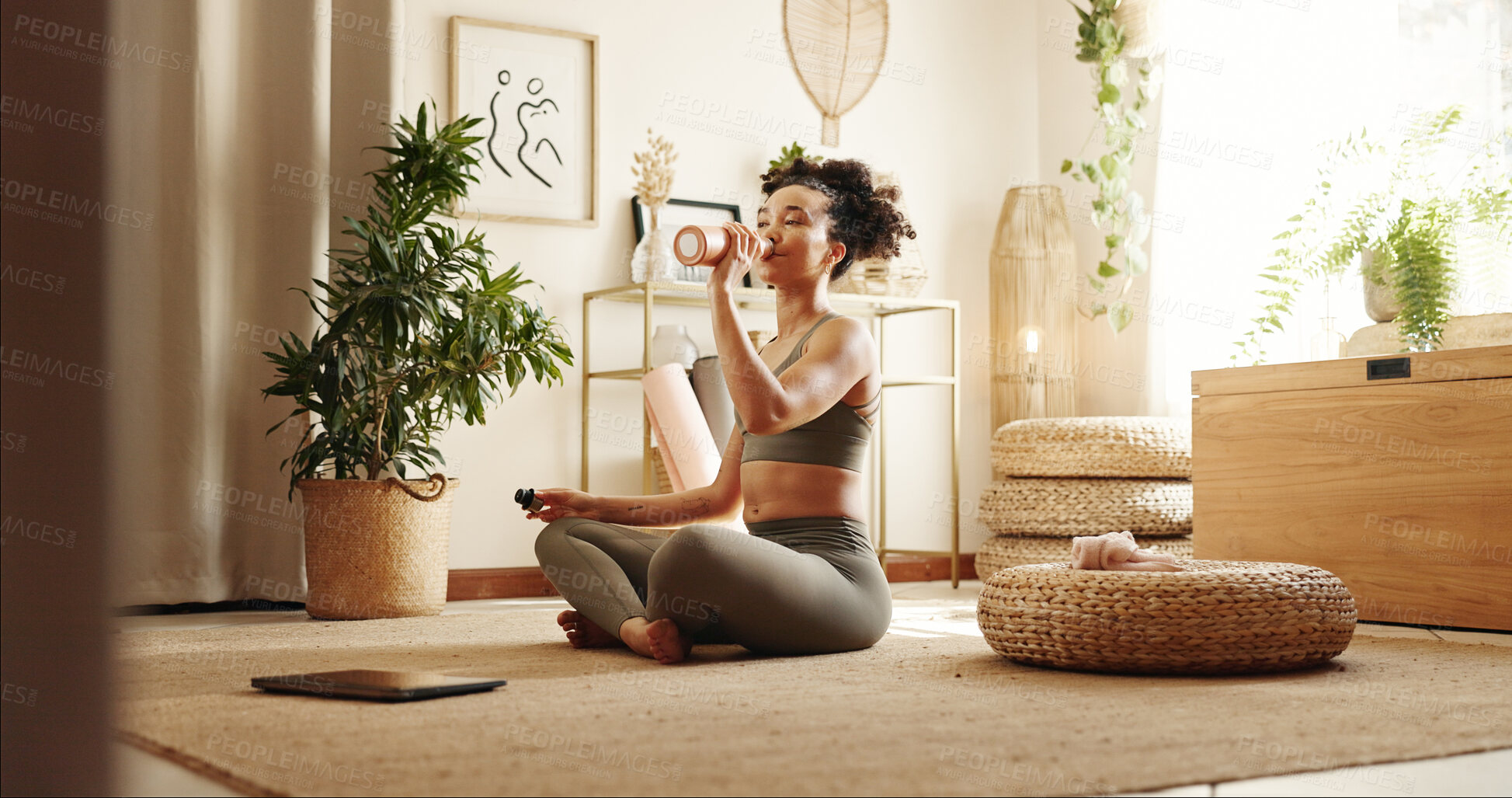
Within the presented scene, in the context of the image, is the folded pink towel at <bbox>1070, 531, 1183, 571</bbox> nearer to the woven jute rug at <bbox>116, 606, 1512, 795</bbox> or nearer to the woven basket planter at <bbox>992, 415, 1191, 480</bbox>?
the woven jute rug at <bbox>116, 606, 1512, 795</bbox>

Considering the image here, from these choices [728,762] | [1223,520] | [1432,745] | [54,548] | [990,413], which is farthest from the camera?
[990,413]

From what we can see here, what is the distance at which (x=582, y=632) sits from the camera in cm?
219

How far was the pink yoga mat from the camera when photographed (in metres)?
2.98

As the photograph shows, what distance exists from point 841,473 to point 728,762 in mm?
969

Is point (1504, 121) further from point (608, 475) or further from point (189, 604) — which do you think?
point (189, 604)

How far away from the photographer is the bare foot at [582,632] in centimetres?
219

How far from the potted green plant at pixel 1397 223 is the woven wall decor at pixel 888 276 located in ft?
3.19

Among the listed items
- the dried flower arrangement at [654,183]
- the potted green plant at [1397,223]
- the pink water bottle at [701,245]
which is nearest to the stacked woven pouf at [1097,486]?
the potted green plant at [1397,223]

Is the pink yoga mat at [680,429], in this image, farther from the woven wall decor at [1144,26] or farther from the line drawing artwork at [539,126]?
the woven wall decor at [1144,26]

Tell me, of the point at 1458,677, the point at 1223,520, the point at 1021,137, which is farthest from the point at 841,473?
the point at 1021,137

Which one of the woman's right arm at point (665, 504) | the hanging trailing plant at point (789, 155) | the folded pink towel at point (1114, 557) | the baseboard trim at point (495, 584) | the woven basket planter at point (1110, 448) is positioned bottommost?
the baseboard trim at point (495, 584)

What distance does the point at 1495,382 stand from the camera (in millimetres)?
2463

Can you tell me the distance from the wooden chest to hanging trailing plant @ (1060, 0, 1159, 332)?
98 centimetres

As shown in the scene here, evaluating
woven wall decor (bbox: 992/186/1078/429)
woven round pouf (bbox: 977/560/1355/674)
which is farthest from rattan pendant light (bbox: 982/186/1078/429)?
woven round pouf (bbox: 977/560/1355/674)
